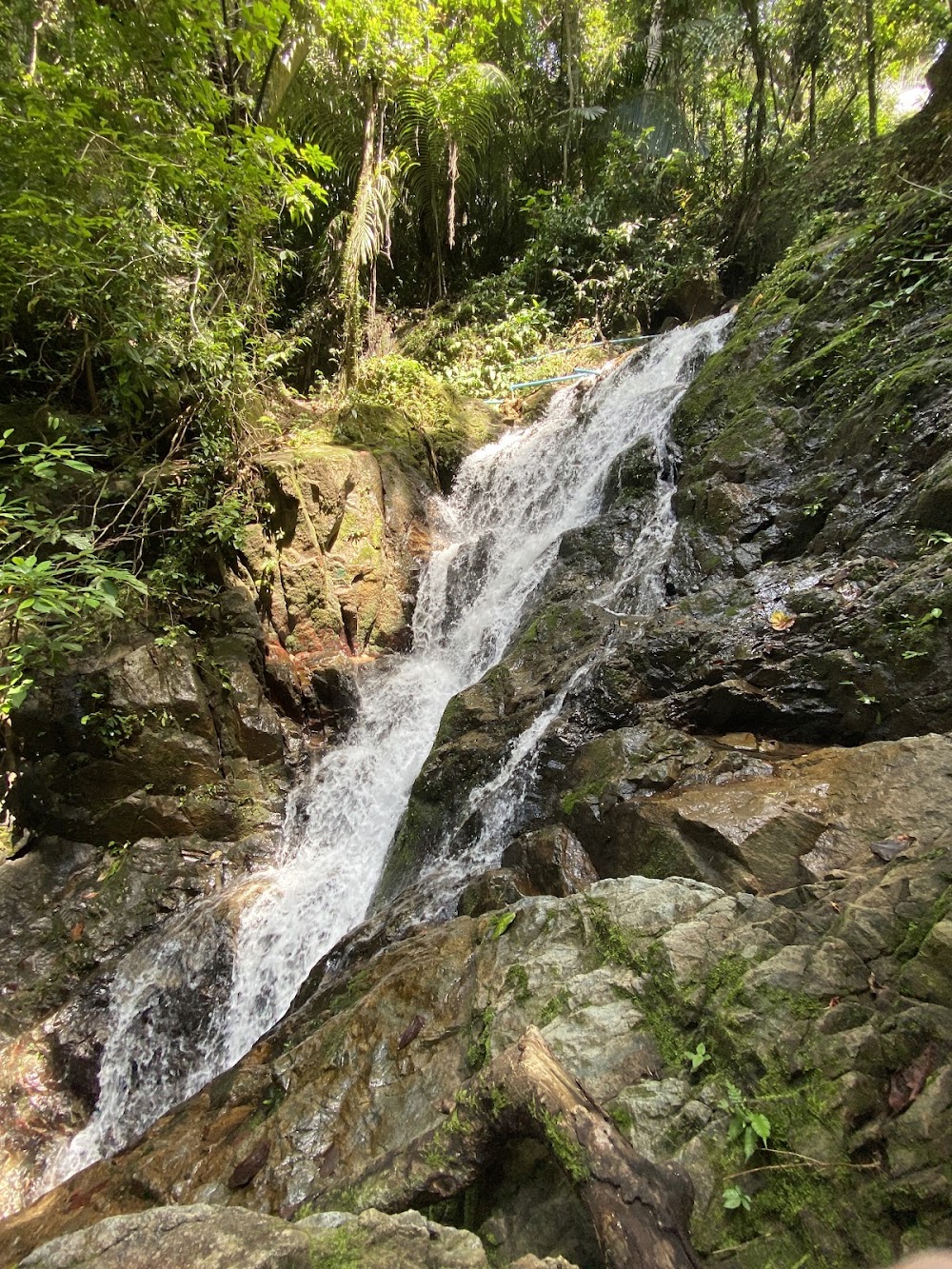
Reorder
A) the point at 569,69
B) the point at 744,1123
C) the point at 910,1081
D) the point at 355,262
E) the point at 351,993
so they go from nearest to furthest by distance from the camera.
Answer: the point at 910,1081, the point at 744,1123, the point at 351,993, the point at 355,262, the point at 569,69

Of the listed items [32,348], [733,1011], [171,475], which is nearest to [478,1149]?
[733,1011]

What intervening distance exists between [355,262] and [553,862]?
32.7 feet

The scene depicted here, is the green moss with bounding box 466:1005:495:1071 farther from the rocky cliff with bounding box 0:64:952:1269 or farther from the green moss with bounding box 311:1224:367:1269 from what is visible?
the green moss with bounding box 311:1224:367:1269

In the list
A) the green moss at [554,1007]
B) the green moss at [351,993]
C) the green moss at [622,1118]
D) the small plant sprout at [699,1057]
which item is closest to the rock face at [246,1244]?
the green moss at [622,1118]

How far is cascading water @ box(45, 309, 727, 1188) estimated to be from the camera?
193 inches

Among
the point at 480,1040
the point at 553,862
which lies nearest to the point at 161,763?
the point at 553,862

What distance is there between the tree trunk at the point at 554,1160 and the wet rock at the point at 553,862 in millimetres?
1759

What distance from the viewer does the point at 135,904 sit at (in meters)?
5.72

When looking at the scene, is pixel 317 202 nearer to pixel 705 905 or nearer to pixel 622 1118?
pixel 705 905

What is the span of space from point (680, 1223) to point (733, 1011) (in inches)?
25.0

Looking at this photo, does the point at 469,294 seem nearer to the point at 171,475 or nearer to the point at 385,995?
the point at 171,475

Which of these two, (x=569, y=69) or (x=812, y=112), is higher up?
(x=569, y=69)

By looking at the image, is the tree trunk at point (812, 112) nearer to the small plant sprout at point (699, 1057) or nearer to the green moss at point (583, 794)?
the green moss at point (583, 794)

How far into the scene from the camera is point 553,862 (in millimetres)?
4102
